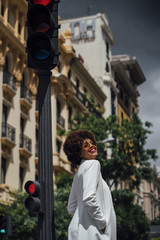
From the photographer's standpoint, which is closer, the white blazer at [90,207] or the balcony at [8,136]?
the white blazer at [90,207]

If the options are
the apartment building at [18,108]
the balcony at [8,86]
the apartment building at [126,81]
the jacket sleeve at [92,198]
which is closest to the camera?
the jacket sleeve at [92,198]

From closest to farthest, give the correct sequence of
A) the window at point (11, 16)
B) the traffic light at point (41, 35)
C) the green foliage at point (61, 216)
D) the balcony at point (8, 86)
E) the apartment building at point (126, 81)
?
the traffic light at point (41, 35)
the green foliage at point (61, 216)
the balcony at point (8, 86)
the window at point (11, 16)
the apartment building at point (126, 81)

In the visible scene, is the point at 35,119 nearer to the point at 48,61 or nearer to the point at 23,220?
the point at 23,220

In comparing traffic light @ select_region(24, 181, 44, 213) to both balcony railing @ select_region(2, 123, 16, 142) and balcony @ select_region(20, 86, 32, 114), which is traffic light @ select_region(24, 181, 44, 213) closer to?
balcony railing @ select_region(2, 123, 16, 142)

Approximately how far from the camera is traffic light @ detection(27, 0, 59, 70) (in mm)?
4547

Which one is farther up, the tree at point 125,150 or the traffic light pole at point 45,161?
the tree at point 125,150

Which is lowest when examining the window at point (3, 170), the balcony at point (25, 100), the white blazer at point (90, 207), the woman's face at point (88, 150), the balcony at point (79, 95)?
the white blazer at point (90, 207)

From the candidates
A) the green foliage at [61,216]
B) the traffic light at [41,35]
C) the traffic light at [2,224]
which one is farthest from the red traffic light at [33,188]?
the green foliage at [61,216]

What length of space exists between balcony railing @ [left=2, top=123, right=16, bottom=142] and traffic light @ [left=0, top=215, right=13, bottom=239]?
13411mm

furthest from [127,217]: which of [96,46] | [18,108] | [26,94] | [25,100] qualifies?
[96,46]

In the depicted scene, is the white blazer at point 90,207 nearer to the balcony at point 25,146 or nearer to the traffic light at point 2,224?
the traffic light at point 2,224

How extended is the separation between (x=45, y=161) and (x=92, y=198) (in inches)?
25.9

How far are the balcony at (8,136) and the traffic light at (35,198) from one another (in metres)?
20.7

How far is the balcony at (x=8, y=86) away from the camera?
86.4 ft
